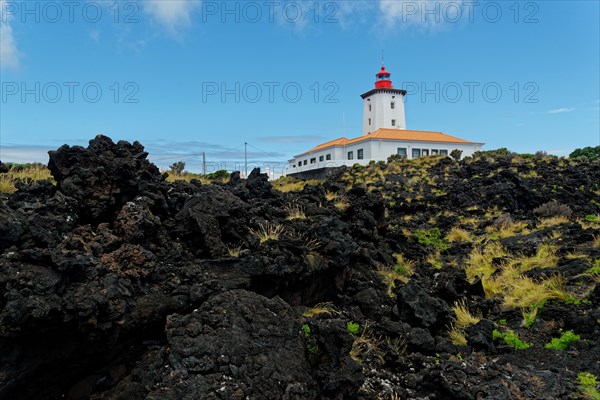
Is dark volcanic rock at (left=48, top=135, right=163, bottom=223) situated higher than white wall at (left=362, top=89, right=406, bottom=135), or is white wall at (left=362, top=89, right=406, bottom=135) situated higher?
white wall at (left=362, top=89, right=406, bottom=135)

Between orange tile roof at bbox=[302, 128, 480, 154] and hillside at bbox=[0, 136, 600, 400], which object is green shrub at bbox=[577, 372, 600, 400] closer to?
hillside at bbox=[0, 136, 600, 400]

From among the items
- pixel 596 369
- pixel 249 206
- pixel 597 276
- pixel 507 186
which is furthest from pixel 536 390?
pixel 507 186

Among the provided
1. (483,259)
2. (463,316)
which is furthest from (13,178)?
(483,259)

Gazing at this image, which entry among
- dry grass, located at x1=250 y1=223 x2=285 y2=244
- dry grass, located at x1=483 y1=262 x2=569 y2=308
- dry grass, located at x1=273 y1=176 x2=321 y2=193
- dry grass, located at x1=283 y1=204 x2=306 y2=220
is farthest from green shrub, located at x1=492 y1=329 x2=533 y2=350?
dry grass, located at x1=273 y1=176 x2=321 y2=193

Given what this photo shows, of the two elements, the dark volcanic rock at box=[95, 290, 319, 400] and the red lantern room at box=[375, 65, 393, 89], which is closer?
the dark volcanic rock at box=[95, 290, 319, 400]

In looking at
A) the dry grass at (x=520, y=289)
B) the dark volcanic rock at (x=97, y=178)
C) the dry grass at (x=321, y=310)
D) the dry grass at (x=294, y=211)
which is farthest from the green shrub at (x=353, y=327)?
the dark volcanic rock at (x=97, y=178)

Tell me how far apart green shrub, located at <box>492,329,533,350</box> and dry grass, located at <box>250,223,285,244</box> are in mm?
4826

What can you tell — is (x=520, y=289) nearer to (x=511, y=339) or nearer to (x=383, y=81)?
(x=511, y=339)

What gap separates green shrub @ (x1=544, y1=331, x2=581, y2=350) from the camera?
8.21m

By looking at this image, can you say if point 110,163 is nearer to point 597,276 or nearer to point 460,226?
point 597,276

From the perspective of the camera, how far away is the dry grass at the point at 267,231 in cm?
911

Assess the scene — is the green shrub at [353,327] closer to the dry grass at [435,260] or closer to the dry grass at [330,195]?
the dry grass at [435,260]

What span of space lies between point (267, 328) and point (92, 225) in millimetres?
4302

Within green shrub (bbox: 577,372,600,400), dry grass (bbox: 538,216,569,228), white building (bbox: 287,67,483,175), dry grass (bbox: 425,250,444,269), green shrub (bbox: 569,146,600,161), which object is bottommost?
green shrub (bbox: 577,372,600,400)
